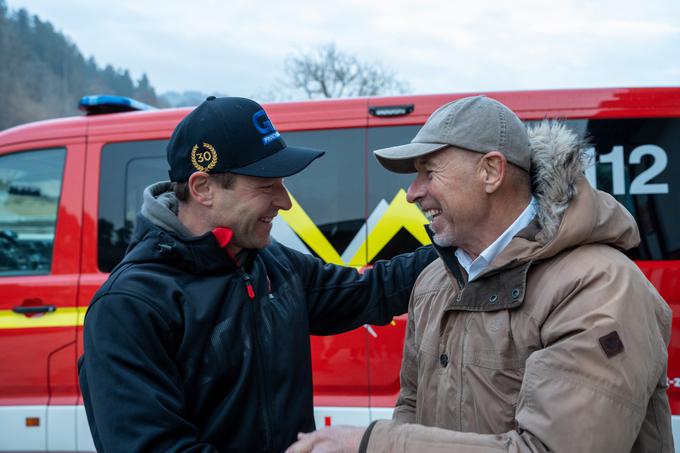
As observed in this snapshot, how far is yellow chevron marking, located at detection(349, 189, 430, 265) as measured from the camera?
328cm

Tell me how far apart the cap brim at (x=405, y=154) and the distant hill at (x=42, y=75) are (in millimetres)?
A: 43573

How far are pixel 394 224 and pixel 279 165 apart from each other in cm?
152

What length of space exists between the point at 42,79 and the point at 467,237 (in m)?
54.4

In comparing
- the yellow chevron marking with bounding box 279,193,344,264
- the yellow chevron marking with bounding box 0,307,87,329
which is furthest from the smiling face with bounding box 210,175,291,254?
the yellow chevron marking with bounding box 0,307,87,329

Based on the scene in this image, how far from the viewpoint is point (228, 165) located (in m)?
1.82

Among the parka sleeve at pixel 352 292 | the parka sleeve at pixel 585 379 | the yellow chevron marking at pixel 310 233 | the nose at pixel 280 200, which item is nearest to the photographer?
the parka sleeve at pixel 585 379

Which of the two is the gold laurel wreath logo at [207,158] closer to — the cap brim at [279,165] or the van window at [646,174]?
the cap brim at [279,165]

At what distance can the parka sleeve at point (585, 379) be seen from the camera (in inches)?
51.4

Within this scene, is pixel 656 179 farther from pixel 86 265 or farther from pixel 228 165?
pixel 86 265

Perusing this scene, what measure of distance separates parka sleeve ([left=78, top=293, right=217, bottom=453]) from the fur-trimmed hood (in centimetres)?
102

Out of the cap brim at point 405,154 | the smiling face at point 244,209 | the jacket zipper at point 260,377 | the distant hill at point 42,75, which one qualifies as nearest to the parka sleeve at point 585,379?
the jacket zipper at point 260,377

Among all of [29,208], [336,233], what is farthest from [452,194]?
[29,208]

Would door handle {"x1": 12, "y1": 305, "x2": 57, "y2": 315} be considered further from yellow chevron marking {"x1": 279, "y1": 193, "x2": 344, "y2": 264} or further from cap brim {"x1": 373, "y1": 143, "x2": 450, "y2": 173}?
cap brim {"x1": 373, "y1": 143, "x2": 450, "y2": 173}

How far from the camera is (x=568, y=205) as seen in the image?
160 cm
